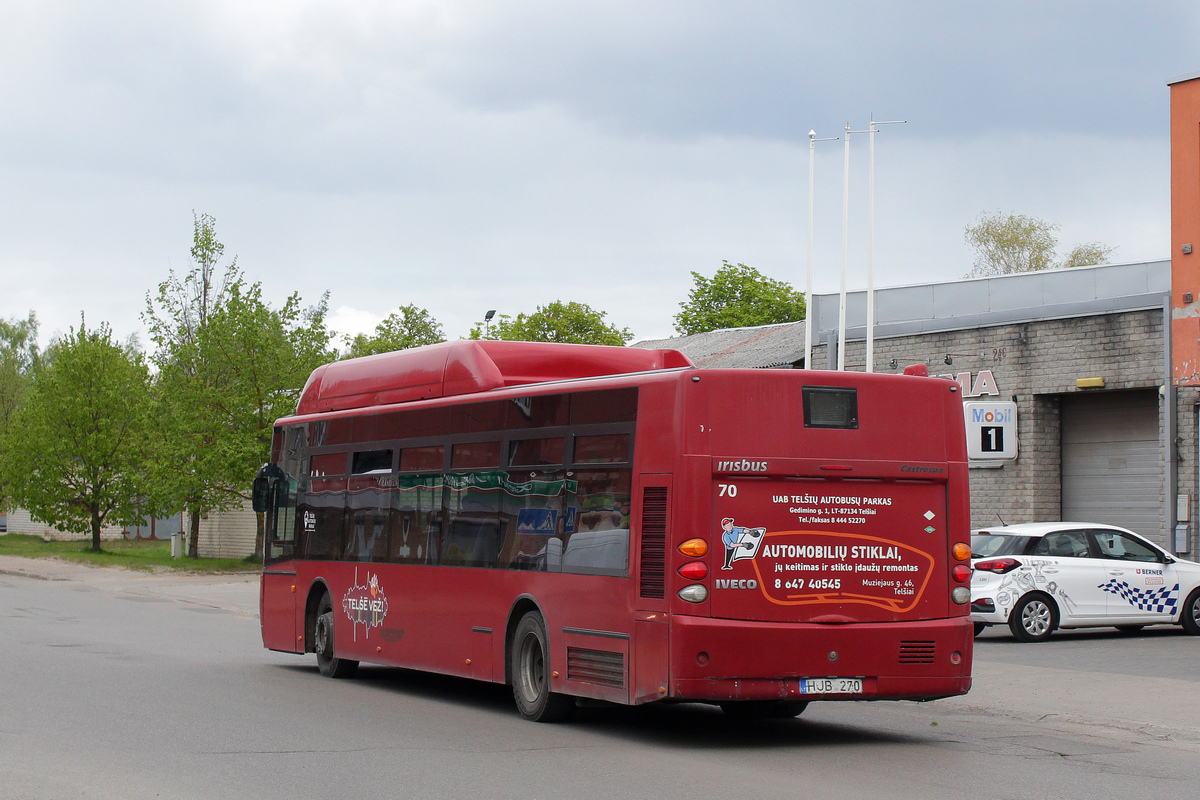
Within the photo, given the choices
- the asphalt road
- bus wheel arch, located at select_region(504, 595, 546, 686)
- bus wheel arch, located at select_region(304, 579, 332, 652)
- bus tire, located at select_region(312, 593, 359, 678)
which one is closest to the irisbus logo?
the asphalt road

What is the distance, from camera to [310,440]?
15797 mm

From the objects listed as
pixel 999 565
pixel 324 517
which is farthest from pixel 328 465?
pixel 999 565

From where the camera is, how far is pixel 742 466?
9.91 metres

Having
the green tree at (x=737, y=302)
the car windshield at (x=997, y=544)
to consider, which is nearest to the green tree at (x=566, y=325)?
the green tree at (x=737, y=302)

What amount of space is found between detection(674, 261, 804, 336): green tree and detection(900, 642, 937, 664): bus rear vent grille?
57241mm

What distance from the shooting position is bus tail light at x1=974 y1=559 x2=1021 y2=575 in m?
18.7

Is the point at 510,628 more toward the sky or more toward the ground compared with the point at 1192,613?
more toward the sky

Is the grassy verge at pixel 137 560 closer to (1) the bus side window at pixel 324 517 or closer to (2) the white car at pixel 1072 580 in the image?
(1) the bus side window at pixel 324 517

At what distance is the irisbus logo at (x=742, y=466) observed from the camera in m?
9.87

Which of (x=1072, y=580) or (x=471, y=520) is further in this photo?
(x=1072, y=580)

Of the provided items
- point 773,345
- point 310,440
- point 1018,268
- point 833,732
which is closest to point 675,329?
point 1018,268

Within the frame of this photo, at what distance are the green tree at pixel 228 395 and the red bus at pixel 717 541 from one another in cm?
2758

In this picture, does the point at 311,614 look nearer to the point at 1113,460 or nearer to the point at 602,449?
the point at 602,449

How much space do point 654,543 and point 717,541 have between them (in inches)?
17.8
